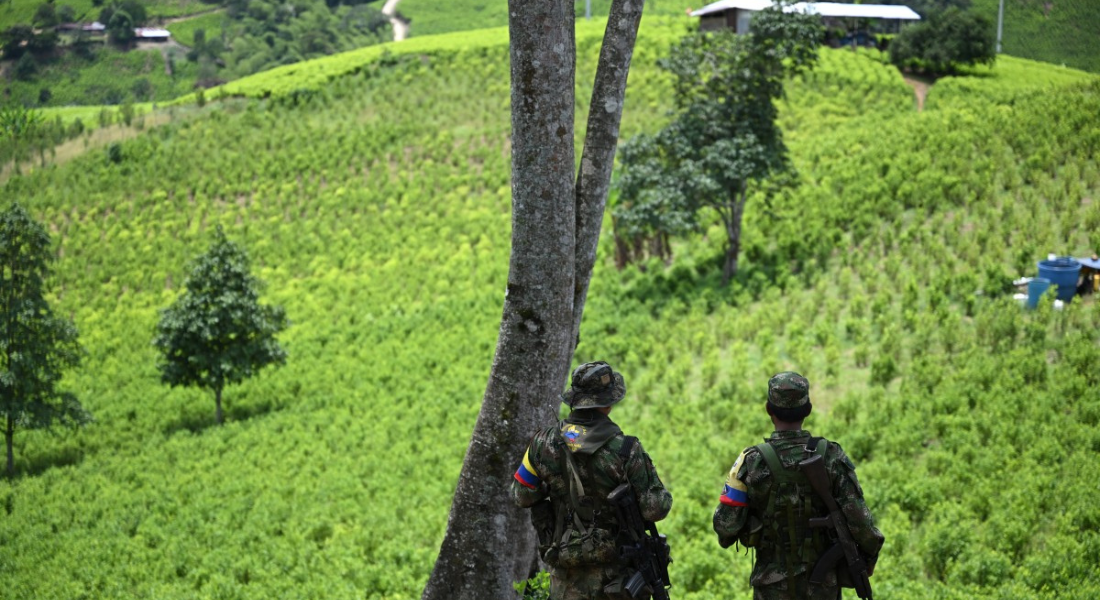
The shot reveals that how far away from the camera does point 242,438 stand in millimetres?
17688

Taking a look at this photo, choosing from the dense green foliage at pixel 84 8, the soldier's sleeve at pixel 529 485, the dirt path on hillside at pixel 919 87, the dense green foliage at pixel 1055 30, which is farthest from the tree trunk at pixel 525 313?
the dense green foliage at pixel 84 8

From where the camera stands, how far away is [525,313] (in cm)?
567

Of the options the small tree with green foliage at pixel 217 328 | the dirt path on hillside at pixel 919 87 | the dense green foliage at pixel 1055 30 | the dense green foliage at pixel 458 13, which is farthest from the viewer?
the dense green foliage at pixel 458 13

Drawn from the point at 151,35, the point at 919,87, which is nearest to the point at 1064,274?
the point at 919,87

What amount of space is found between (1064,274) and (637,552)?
38.3ft

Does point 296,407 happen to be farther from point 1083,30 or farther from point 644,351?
point 1083,30

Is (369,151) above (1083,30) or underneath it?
underneath

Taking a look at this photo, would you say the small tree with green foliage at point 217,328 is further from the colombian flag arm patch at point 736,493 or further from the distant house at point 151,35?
the distant house at point 151,35

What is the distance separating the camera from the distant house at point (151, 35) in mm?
80000

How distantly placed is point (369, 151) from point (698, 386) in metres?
25.8

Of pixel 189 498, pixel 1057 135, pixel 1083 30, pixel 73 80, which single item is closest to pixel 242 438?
pixel 189 498

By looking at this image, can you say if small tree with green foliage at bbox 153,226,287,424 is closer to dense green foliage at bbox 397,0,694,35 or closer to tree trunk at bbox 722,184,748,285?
tree trunk at bbox 722,184,748,285

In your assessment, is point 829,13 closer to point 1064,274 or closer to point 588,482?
point 1064,274

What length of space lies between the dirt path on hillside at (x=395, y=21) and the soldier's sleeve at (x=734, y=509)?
87.7 m
